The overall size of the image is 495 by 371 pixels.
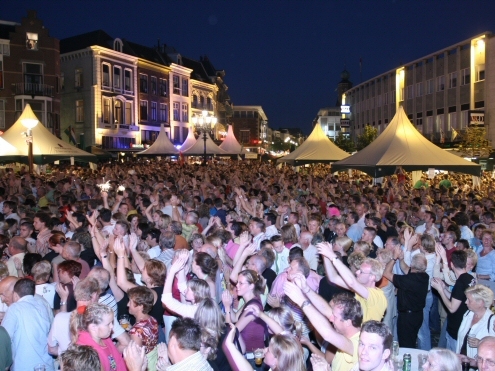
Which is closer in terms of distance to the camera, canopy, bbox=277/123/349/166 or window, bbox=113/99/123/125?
canopy, bbox=277/123/349/166

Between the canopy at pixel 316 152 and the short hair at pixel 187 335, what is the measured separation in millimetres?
19144

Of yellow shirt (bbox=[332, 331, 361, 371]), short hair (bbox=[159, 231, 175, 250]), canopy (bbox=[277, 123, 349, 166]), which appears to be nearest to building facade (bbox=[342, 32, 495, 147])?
canopy (bbox=[277, 123, 349, 166])

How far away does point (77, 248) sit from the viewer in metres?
6.53

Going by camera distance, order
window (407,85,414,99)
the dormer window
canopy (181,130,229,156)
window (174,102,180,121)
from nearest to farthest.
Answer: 1. canopy (181,130,229,156)
2. the dormer window
3. window (407,85,414,99)
4. window (174,102,180,121)

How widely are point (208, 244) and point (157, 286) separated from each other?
3.92 feet

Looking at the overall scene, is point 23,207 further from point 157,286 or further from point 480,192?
point 480,192

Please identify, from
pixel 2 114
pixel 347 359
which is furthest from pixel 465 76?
pixel 347 359

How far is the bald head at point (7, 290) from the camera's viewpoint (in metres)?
5.37

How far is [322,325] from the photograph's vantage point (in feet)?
13.3

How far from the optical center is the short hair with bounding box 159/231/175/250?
7.35m

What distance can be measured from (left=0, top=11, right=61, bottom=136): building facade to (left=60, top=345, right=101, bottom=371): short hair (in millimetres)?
35808

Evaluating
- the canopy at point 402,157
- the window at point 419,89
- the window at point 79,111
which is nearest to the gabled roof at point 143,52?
the window at point 79,111

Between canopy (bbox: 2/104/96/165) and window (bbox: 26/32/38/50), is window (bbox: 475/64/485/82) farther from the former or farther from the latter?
window (bbox: 26/32/38/50)

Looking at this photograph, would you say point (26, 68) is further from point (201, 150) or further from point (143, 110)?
point (201, 150)
